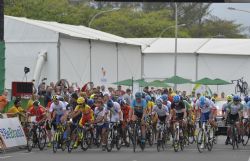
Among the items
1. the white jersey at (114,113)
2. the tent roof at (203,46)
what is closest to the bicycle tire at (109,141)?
the white jersey at (114,113)

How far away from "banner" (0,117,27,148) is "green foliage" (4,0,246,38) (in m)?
40.3

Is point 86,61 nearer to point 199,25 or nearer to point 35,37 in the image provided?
point 35,37

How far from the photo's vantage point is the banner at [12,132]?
24.3 meters

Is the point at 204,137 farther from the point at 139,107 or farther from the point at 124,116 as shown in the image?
the point at 124,116

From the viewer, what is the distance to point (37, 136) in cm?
2508

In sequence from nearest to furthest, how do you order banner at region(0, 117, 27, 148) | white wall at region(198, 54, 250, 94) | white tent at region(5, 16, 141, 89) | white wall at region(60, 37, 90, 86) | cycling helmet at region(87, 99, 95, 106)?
banner at region(0, 117, 27, 148) → cycling helmet at region(87, 99, 95, 106) → white tent at region(5, 16, 141, 89) → white wall at region(60, 37, 90, 86) → white wall at region(198, 54, 250, 94)

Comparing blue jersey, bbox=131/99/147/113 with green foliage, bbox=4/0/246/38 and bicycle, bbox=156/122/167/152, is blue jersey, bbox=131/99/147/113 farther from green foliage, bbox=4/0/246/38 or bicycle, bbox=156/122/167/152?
green foliage, bbox=4/0/246/38

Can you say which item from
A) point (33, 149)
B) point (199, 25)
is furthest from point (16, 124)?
point (199, 25)

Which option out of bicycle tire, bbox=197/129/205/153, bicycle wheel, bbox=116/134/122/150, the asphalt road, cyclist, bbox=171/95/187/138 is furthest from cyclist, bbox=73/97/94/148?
bicycle tire, bbox=197/129/205/153

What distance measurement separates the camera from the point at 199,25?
11794cm

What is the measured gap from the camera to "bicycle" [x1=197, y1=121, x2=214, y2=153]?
24.1 metres

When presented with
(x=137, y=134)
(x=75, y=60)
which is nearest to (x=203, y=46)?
(x=75, y=60)

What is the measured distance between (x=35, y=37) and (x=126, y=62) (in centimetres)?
1394

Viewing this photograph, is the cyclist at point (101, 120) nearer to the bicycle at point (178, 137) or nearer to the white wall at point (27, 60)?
the bicycle at point (178, 137)
